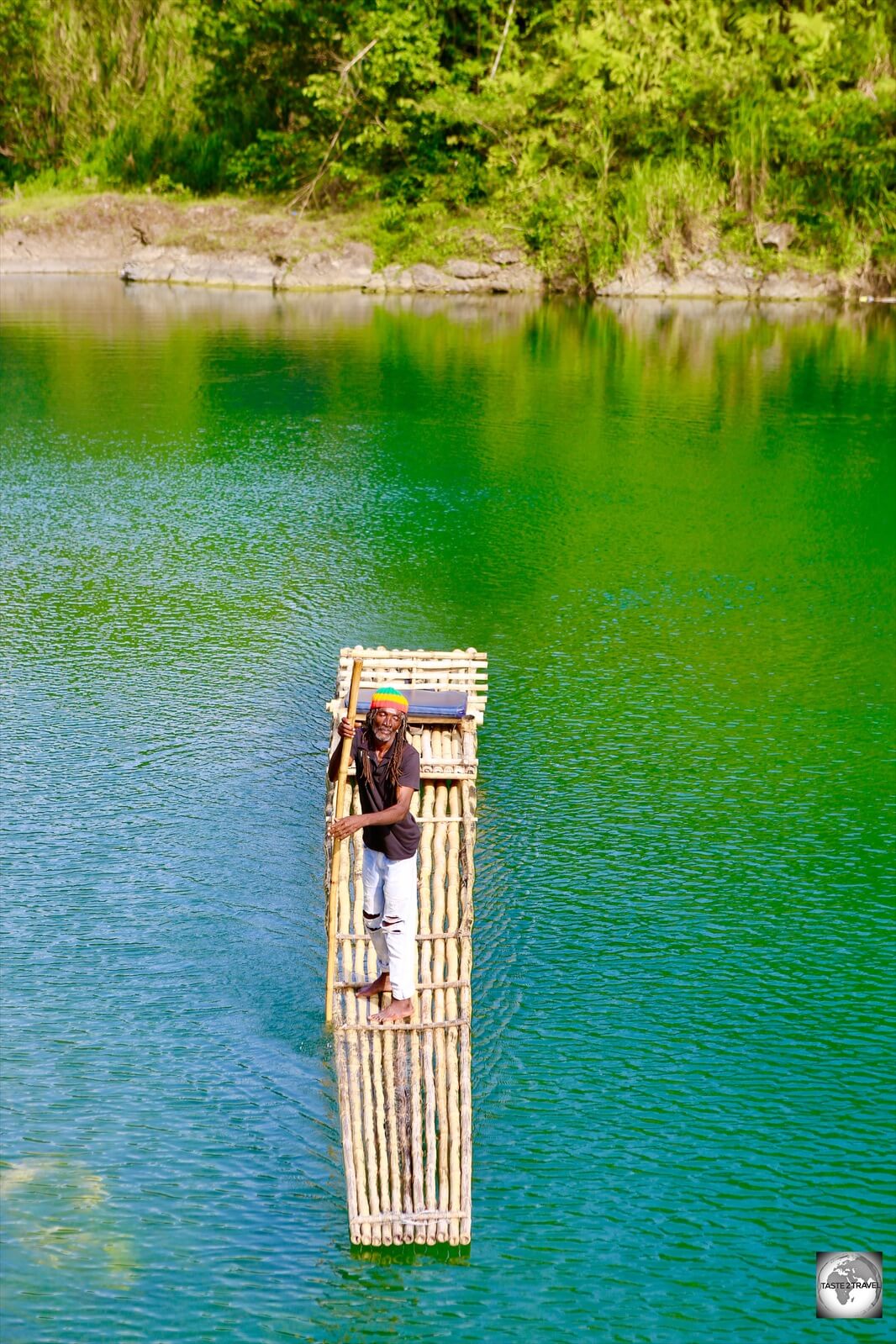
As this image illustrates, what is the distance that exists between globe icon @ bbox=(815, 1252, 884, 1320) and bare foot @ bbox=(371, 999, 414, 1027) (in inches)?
66.4

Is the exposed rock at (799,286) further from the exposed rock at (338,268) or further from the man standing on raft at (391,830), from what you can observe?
the man standing on raft at (391,830)

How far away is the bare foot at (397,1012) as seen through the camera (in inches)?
207

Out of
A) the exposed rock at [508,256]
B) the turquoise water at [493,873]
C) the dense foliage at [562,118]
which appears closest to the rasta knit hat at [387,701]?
the turquoise water at [493,873]

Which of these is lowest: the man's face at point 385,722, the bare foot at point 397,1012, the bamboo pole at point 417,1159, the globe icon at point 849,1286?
the globe icon at point 849,1286

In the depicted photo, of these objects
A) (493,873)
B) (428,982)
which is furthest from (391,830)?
(493,873)

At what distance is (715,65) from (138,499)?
71.4 ft

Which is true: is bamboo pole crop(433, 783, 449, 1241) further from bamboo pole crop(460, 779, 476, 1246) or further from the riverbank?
the riverbank

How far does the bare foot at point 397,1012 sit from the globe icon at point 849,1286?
1.69 metres

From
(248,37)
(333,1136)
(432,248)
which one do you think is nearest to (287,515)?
(333,1136)

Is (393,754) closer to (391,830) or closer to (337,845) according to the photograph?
(391,830)

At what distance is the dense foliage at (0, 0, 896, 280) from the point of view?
Answer: 97.3 ft

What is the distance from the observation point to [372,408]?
60.6 ft

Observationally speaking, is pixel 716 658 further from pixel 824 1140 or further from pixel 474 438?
pixel 474 438

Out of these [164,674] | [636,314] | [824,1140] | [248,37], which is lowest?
[824,1140]
